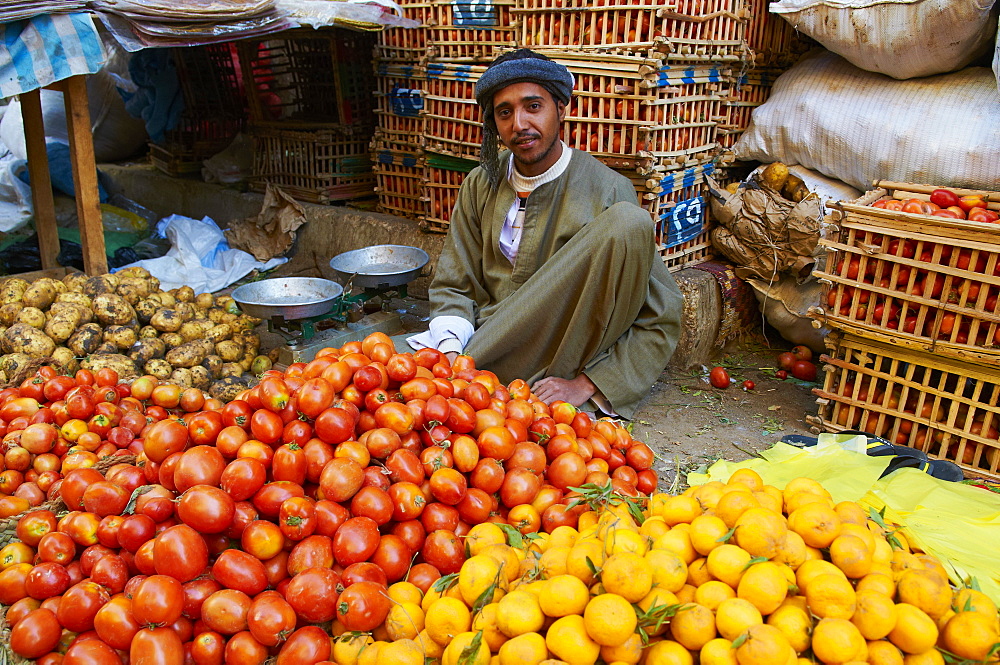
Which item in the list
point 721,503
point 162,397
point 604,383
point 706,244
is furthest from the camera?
point 706,244

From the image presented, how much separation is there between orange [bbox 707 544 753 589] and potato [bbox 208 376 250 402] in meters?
2.81

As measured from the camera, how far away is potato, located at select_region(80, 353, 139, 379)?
349 cm

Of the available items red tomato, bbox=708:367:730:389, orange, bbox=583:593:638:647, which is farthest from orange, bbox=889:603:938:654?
red tomato, bbox=708:367:730:389

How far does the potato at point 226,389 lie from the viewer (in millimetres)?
3607

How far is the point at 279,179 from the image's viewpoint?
693cm

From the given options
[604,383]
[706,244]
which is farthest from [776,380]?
[604,383]

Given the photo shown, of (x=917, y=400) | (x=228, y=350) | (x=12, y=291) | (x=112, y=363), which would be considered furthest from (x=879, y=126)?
(x=12, y=291)

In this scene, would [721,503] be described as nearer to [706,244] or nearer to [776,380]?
[776,380]

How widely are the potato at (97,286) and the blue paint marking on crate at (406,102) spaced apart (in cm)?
259

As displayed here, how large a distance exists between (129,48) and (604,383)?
3592 mm

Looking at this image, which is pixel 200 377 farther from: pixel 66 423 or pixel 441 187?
pixel 441 187

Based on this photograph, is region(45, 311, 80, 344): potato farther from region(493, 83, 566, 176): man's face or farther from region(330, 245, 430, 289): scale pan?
region(493, 83, 566, 176): man's face

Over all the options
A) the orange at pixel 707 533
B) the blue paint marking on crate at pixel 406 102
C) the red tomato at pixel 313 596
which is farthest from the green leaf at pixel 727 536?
the blue paint marking on crate at pixel 406 102

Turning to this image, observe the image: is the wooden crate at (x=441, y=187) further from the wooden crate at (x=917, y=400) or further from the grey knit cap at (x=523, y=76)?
the wooden crate at (x=917, y=400)
